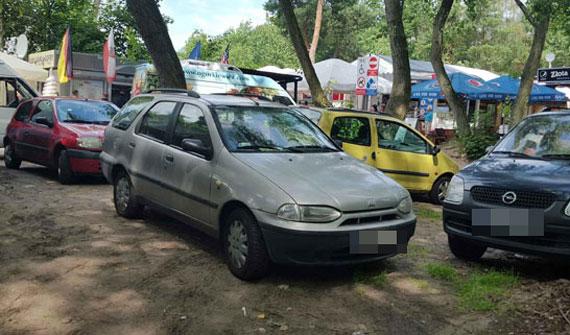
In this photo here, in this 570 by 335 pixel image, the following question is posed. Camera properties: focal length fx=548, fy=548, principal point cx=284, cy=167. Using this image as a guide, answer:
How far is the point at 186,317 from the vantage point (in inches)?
160

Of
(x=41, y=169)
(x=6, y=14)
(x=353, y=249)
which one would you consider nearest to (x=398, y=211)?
(x=353, y=249)

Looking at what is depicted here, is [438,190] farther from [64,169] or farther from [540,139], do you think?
[64,169]

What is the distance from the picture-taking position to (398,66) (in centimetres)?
1237

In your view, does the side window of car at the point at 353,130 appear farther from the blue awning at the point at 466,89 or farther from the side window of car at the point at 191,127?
the blue awning at the point at 466,89

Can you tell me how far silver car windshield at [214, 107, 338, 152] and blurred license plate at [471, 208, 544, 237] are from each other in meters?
1.67

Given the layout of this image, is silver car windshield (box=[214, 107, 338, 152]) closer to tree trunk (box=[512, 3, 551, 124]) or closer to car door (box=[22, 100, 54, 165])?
car door (box=[22, 100, 54, 165])

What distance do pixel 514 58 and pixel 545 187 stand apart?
140 ft

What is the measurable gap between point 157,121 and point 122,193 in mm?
1174

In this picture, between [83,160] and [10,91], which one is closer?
[83,160]

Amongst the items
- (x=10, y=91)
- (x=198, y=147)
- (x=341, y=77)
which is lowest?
(x=198, y=147)

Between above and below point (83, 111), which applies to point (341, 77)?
above

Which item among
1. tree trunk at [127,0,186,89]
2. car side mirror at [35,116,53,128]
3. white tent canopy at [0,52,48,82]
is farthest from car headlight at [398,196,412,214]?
white tent canopy at [0,52,48,82]

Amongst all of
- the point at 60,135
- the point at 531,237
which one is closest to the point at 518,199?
the point at 531,237

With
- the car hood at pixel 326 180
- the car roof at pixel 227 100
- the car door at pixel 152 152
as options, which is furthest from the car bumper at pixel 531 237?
the car door at pixel 152 152
